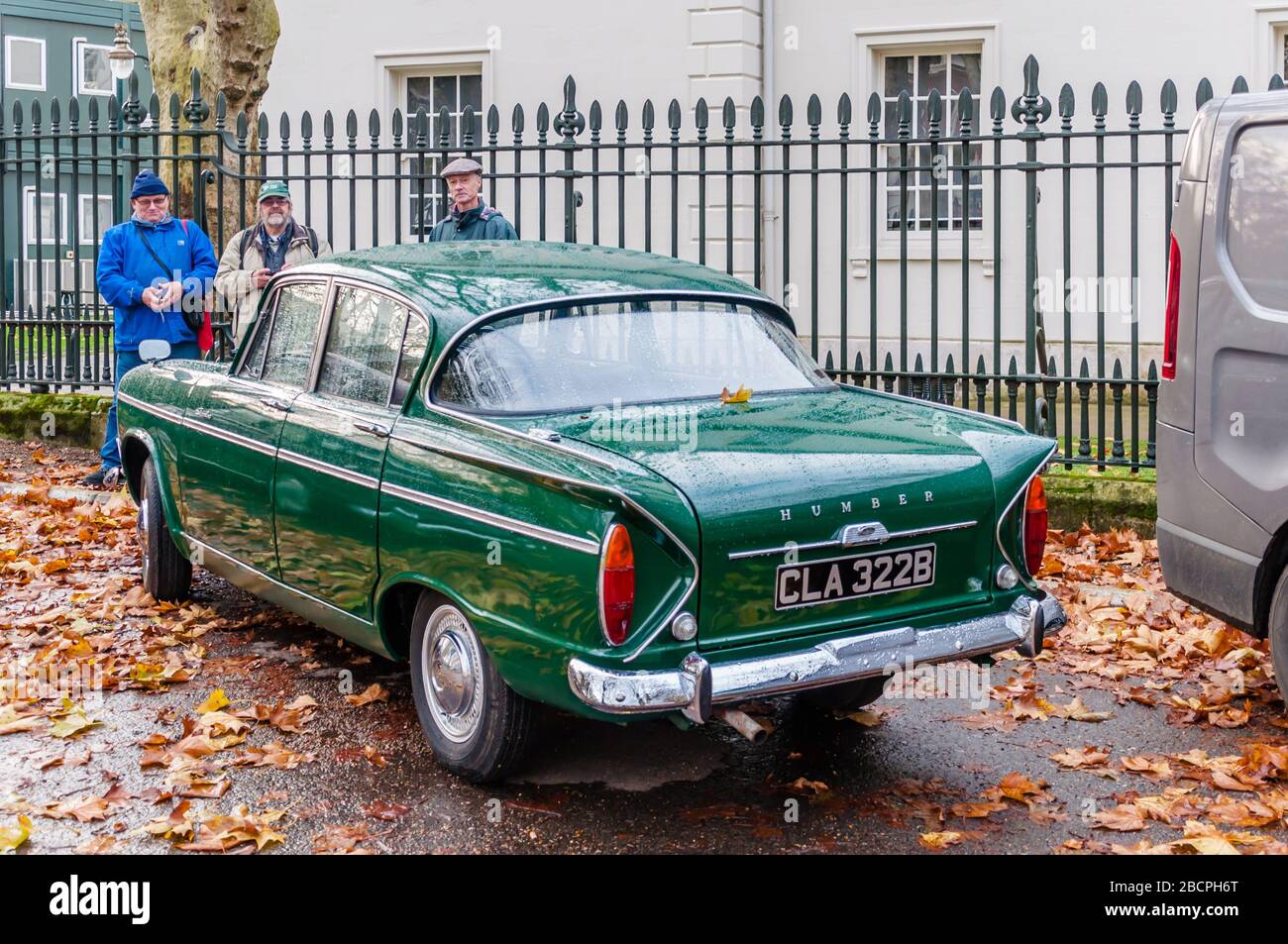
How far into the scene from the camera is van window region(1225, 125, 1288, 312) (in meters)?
5.37

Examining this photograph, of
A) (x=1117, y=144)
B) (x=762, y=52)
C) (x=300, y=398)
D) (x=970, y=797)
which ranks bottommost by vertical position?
(x=970, y=797)

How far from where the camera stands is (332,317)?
617 centimetres

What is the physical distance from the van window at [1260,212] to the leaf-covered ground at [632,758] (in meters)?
1.59

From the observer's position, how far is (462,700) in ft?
17.1

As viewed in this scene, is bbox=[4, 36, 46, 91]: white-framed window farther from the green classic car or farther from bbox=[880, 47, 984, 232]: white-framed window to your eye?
the green classic car

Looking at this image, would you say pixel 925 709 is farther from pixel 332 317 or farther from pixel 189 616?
pixel 189 616

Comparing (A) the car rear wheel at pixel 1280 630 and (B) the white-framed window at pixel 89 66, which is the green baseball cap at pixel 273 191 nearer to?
(A) the car rear wheel at pixel 1280 630

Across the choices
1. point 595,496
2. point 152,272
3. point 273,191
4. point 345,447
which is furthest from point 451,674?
point 152,272

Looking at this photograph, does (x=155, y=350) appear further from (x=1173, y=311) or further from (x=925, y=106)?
(x=925, y=106)

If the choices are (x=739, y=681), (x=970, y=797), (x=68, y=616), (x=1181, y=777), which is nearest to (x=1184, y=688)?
(x=1181, y=777)

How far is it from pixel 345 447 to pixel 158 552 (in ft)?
7.37

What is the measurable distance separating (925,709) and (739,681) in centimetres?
178

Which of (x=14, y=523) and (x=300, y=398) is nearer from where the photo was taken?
(x=300, y=398)

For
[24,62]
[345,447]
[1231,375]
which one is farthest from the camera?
[24,62]
